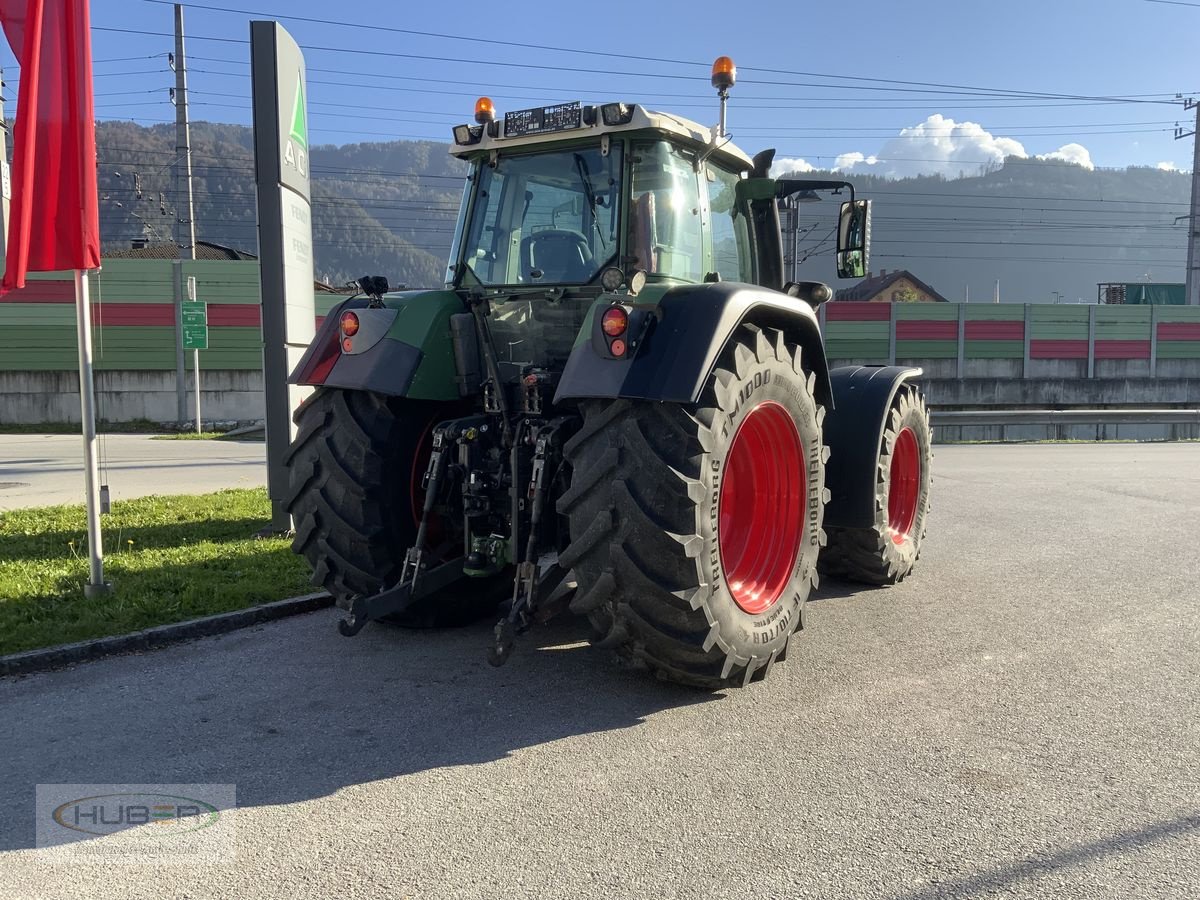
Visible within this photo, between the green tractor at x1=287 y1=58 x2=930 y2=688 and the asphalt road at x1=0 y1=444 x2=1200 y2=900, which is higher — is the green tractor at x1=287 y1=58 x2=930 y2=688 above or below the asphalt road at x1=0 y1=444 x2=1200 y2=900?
above

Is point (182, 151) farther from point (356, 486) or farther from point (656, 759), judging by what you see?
point (656, 759)

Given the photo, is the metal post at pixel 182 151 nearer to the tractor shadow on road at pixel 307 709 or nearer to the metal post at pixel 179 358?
the metal post at pixel 179 358

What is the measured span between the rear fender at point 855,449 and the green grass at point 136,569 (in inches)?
131

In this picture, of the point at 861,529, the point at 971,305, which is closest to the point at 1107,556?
the point at 861,529

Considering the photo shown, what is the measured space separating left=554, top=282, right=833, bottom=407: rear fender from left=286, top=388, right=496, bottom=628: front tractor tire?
1227 mm

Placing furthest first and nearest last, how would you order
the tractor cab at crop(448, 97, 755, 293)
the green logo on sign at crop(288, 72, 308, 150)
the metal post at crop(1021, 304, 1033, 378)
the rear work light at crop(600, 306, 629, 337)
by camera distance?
the metal post at crop(1021, 304, 1033, 378) < the green logo on sign at crop(288, 72, 308, 150) < the tractor cab at crop(448, 97, 755, 293) < the rear work light at crop(600, 306, 629, 337)

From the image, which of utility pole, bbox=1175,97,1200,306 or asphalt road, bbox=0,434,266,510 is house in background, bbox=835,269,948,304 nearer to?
utility pole, bbox=1175,97,1200,306

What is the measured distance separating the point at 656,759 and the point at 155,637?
115 inches

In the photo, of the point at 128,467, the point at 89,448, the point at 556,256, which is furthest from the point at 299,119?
the point at 128,467

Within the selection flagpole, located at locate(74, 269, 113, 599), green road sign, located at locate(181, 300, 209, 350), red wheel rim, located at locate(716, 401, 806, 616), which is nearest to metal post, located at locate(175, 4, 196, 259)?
green road sign, located at locate(181, 300, 209, 350)

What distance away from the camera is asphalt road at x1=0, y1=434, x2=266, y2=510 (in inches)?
412

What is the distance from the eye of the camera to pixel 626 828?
9.53ft

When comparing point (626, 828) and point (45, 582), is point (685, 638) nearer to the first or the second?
point (626, 828)

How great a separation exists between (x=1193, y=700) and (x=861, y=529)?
2.02m
